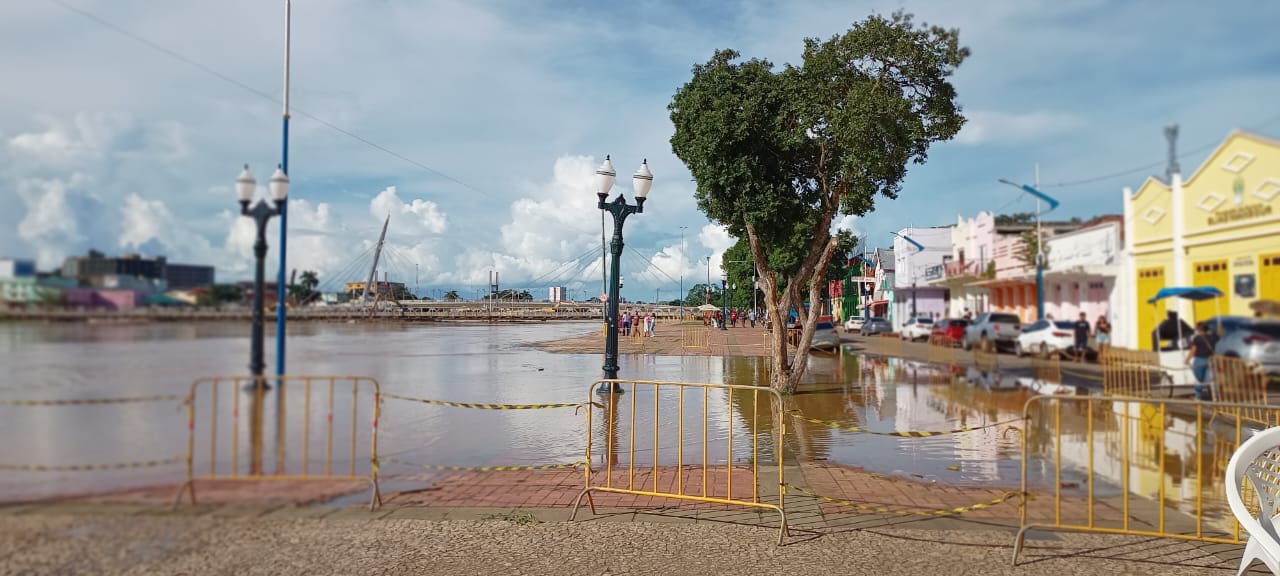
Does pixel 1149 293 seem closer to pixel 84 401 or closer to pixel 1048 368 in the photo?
pixel 1048 368

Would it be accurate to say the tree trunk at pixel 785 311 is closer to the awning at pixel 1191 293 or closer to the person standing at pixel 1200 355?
the person standing at pixel 1200 355

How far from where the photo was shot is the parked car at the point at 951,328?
8633mm

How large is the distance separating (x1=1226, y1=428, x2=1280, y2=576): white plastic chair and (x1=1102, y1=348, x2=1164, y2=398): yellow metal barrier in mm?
2429

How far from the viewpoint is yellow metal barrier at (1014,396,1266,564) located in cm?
505

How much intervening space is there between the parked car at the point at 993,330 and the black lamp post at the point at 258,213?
22.6 feet

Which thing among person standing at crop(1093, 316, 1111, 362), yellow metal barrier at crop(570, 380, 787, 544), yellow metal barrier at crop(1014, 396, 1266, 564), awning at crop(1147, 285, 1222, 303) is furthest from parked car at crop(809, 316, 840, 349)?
awning at crop(1147, 285, 1222, 303)

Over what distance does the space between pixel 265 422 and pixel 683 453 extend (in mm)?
5044

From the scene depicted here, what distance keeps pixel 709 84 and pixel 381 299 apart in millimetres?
8300

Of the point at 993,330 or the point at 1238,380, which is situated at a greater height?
the point at 993,330

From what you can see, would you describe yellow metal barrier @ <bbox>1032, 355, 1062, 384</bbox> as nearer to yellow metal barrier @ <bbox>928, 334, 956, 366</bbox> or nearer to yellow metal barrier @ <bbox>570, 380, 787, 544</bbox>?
yellow metal barrier @ <bbox>928, 334, 956, 366</bbox>

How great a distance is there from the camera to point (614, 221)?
513 inches

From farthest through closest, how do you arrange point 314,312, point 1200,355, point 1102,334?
point 1102,334 → point 1200,355 → point 314,312

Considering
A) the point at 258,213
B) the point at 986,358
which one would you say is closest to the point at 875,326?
the point at 986,358

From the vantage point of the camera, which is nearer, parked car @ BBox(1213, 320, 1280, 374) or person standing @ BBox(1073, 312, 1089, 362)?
parked car @ BBox(1213, 320, 1280, 374)
